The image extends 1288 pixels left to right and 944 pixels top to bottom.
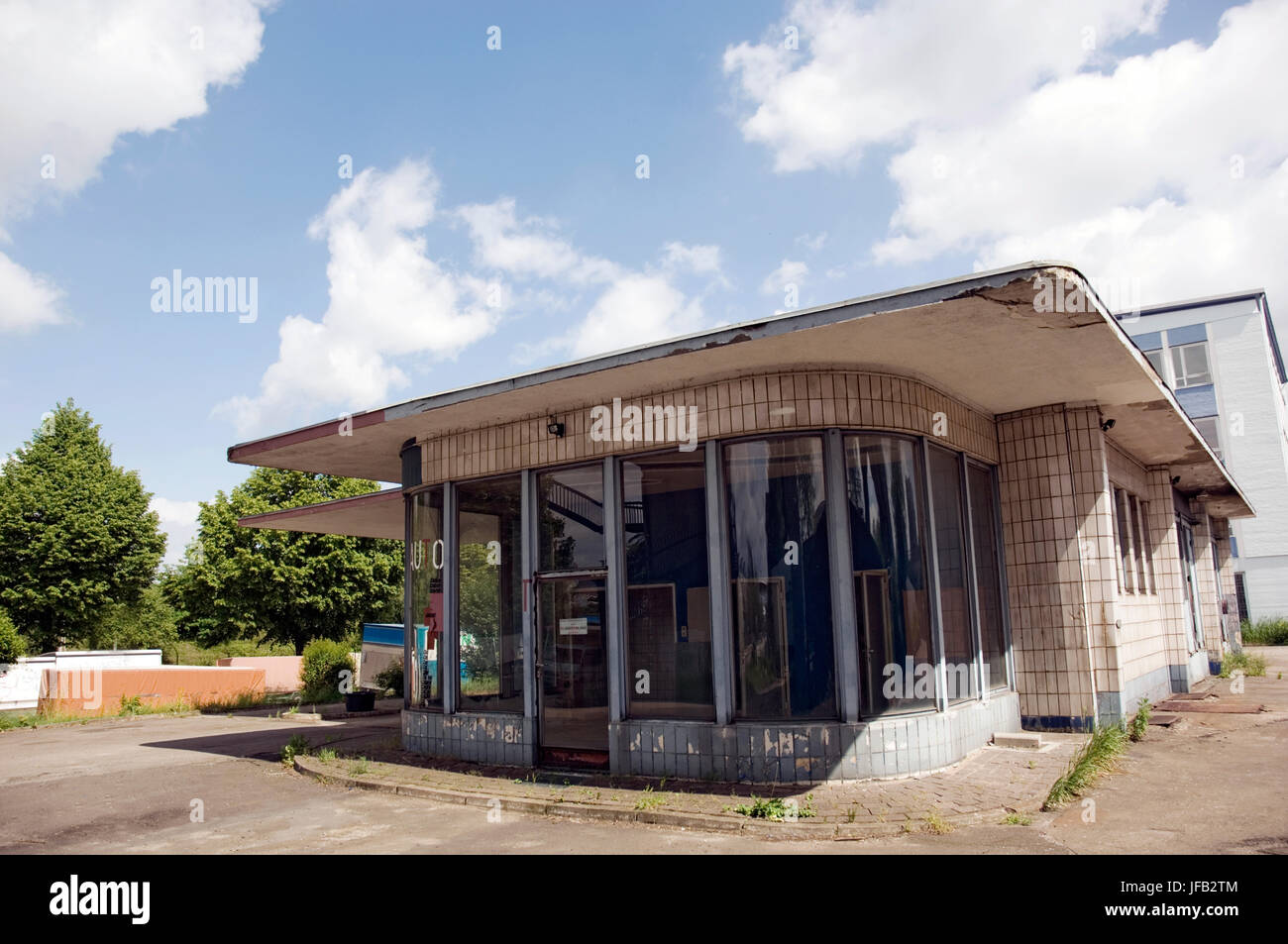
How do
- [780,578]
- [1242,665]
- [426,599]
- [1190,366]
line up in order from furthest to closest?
[1190,366], [1242,665], [426,599], [780,578]

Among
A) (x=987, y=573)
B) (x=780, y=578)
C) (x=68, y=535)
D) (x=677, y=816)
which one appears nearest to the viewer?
(x=677, y=816)

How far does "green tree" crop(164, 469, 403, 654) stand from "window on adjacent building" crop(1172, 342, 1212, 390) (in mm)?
35754

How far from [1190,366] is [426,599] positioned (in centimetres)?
3505

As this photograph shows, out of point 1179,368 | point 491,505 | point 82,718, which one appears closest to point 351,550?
point 82,718

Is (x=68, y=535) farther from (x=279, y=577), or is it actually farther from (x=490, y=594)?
(x=490, y=594)

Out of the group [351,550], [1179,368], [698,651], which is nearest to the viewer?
[698,651]

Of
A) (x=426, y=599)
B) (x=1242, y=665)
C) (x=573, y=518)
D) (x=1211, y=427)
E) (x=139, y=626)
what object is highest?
(x=1211, y=427)

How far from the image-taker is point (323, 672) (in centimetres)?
2423

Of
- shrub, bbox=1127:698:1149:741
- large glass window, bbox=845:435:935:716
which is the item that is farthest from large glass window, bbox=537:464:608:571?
shrub, bbox=1127:698:1149:741

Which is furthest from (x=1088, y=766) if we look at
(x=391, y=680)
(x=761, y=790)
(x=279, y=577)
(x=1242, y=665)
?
(x=279, y=577)

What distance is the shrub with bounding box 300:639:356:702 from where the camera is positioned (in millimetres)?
23952
